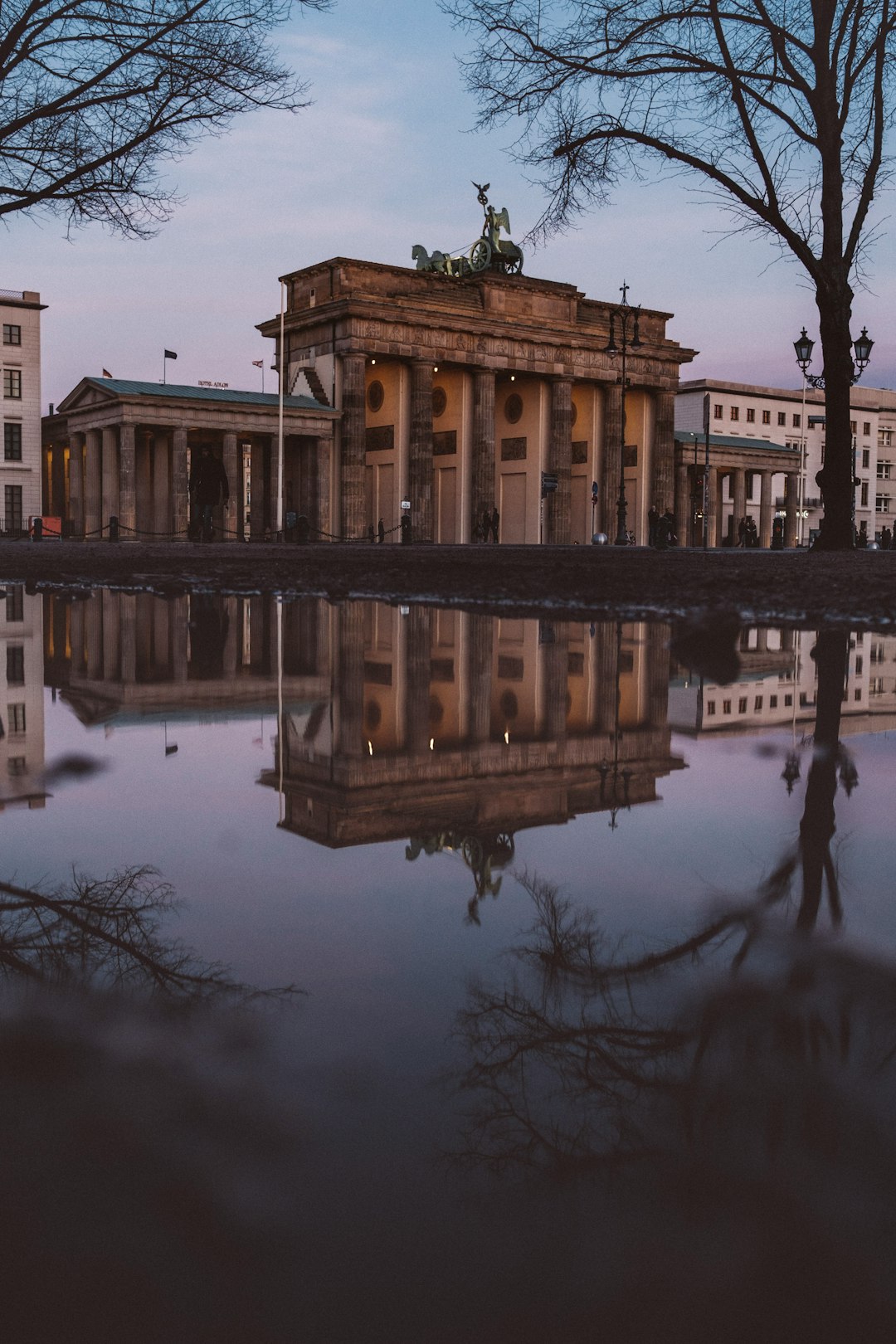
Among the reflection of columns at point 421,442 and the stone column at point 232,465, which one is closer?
the stone column at point 232,465

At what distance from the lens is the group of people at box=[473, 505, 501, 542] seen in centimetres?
5756

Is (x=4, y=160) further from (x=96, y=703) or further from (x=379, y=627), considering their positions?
→ (x=96, y=703)

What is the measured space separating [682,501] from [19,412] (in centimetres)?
3725

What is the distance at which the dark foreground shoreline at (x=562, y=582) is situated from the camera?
395 inches

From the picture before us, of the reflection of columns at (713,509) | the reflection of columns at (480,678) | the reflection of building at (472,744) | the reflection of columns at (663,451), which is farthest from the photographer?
the reflection of columns at (713,509)

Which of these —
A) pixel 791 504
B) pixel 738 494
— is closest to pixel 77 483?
pixel 738 494

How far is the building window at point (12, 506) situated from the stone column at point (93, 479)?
311 inches

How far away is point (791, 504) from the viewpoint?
86375 mm

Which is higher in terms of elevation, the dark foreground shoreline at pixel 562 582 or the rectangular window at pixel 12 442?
the rectangular window at pixel 12 442

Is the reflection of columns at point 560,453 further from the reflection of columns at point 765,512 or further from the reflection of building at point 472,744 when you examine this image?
the reflection of building at point 472,744

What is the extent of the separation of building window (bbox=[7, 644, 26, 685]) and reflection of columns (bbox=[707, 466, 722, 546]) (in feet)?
221

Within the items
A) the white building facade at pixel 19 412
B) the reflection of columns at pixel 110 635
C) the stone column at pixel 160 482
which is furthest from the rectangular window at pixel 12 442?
the reflection of columns at pixel 110 635

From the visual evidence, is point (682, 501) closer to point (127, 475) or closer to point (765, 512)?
point (765, 512)

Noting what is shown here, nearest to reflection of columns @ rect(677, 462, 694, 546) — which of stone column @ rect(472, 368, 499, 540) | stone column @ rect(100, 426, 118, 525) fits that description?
stone column @ rect(472, 368, 499, 540)
